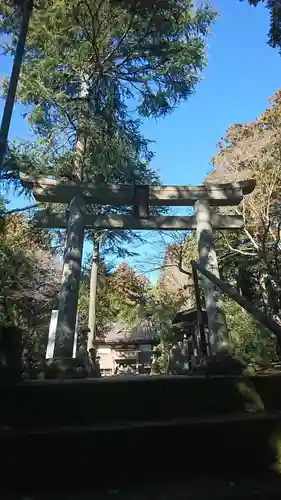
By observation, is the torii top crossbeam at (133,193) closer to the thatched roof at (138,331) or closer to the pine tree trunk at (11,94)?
the pine tree trunk at (11,94)

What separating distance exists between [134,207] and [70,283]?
2.05m

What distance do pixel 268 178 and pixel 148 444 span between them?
1059 centimetres

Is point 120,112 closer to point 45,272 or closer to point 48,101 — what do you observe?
point 48,101

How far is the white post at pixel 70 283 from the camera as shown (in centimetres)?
595

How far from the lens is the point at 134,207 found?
7.37m

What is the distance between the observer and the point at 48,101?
9758mm

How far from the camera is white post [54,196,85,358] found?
19.5 ft

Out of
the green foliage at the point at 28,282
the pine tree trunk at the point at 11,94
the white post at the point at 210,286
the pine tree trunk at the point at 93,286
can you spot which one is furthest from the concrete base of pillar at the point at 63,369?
the pine tree trunk at the point at 93,286

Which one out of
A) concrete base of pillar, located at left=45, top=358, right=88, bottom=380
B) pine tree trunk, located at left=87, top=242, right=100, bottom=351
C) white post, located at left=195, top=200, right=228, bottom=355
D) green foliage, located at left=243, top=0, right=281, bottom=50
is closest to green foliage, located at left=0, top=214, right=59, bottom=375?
pine tree trunk, located at left=87, top=242, right=100, bottom=351

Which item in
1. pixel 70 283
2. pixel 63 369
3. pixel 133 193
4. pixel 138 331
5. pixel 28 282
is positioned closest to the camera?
pixel 63 369

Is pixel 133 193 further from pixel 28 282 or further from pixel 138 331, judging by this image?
pixel 138 331

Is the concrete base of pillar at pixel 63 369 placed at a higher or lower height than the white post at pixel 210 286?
lower

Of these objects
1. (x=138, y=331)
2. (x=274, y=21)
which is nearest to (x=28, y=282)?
(x=138, y=331)

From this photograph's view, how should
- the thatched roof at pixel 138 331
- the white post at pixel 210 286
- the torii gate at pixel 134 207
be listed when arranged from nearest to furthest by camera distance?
the white post at pixel 210 286, the torii gate at pixel 134 207, the thatched roof at pixel 138 331
